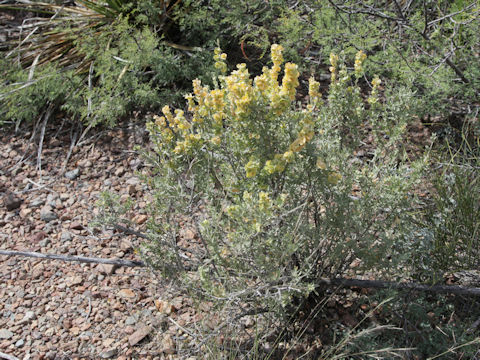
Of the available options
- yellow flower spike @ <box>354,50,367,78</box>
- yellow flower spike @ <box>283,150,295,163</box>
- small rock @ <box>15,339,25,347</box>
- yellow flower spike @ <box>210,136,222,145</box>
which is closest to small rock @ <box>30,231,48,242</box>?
small rock @ <box>15,339,25,347</box>

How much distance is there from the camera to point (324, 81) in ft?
12.6

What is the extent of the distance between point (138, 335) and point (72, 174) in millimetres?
1461

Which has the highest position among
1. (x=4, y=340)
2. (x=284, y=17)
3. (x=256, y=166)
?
(x=284, y=17)

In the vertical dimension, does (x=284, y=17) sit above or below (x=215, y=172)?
above

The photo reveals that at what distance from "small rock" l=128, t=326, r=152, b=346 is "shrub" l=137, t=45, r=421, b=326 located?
0.39 meters

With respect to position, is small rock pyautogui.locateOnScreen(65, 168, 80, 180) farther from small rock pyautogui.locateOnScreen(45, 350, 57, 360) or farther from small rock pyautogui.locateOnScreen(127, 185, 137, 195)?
small rock pyautogui.locateOnScreen(45, 350, 57, 360)

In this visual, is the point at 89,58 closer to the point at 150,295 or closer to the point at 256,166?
the point at 150,295

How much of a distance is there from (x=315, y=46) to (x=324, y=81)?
315 mm

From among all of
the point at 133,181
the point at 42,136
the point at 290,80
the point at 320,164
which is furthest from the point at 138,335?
the point at 42,136

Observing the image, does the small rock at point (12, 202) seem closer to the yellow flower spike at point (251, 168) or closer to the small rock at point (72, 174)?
the small rock at point (72, 174)

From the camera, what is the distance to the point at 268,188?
195 centimetres

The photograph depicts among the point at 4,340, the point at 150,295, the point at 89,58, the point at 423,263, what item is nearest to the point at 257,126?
the point at 423,263

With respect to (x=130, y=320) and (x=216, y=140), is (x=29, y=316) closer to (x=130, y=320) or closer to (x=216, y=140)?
(x=130, y=320)

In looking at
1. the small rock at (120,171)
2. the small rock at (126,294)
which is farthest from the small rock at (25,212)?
the small rock at (126,294)
